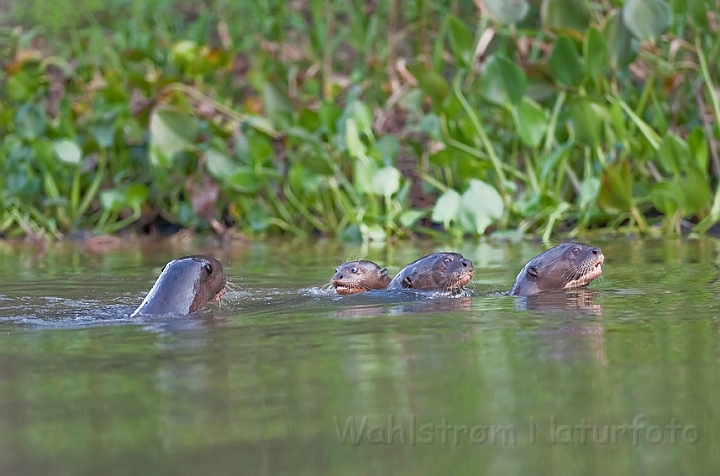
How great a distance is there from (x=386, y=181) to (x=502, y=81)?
3.14 feet

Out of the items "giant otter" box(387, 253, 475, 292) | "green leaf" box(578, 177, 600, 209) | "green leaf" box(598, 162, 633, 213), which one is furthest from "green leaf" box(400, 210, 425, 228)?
"giant otter" box(387, 253, 475, 292)

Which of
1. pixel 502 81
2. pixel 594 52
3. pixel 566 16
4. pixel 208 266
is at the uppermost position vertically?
pixel 566 16

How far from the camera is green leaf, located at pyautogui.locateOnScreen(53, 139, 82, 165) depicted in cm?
926

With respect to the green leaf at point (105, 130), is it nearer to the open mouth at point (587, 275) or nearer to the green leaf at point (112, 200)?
the green leaf at point (112, 200)

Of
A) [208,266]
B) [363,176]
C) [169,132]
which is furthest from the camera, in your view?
[169,132]

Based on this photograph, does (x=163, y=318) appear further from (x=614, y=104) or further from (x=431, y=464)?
(x=614, y=104)

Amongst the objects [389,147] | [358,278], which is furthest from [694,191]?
[358,278]

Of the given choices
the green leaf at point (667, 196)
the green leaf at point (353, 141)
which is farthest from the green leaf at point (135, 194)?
the green leaf at point (667, 196)

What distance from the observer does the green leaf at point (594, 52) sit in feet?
23.7

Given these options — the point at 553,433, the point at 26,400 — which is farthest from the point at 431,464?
the point at 26,400

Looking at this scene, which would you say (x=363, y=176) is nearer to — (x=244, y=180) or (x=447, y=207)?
(x=447, y=207)

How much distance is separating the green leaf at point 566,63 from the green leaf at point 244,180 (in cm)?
232

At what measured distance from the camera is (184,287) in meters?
4.26

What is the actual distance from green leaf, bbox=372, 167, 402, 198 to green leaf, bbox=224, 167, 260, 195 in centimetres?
120
